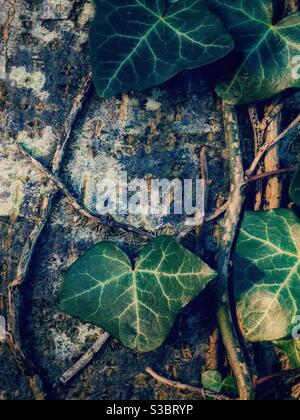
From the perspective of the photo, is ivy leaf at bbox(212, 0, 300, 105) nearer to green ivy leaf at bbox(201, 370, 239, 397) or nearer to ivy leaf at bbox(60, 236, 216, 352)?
ivy leaf at bbox(60, 236, 216, 352)

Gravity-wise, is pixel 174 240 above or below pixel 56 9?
below

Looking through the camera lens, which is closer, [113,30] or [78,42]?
[113,30]

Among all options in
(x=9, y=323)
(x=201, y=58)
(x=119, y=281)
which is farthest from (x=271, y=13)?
(x=9, y=323)

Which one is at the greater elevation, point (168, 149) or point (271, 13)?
point (271, 13)

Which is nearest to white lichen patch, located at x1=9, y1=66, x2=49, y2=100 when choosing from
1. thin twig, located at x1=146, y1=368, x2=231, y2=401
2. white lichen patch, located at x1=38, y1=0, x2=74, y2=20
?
white lichen patch, located at x1=38, y1=0, x2=74, y2=20

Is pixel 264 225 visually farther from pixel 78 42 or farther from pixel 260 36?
pixel 78 42

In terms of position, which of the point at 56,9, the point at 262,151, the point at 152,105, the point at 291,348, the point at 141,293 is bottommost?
the point at 291,348

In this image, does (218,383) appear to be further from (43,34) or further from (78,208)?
(43,34)

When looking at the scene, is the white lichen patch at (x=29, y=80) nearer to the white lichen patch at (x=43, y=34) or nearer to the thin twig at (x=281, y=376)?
the white lichen patch at (x=43, y=34)

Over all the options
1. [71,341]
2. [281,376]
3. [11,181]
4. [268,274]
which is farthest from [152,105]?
[281,376]
